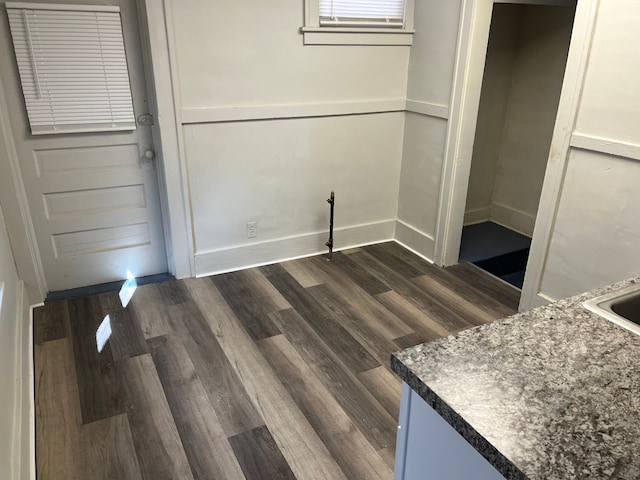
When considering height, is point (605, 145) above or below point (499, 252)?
above

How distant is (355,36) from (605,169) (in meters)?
1.82

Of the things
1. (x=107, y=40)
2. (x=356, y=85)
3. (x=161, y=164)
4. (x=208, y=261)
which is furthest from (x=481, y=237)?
(x=107, y=40)

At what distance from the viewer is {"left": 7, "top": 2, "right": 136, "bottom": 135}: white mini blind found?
2568mm

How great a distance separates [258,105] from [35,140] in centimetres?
134

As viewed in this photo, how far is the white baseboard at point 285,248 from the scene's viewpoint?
3354mm

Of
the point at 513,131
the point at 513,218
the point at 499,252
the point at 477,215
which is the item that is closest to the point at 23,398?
the point at 499,252

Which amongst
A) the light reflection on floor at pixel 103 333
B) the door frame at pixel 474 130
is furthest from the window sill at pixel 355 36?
the light reflection on floor at pixel 103 333

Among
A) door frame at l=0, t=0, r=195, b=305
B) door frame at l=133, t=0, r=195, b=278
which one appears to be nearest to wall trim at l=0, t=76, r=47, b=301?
door frame at l=0, t=0, r=195, b=305

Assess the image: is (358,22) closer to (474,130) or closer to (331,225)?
(474,130)

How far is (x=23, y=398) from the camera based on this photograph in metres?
2.07

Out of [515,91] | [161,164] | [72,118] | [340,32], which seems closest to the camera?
[72,118]

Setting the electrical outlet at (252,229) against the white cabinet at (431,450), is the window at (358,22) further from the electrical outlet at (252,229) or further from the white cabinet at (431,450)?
the white cabinet at (431,450)

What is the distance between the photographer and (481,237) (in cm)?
412

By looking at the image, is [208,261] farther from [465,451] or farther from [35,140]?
[465,451]
